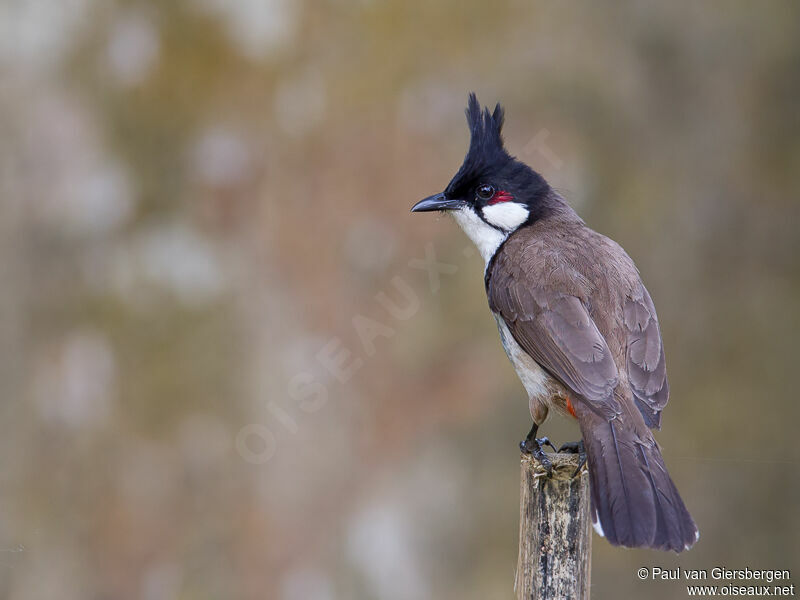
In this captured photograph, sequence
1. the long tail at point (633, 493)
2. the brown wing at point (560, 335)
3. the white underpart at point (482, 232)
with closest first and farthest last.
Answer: the long tail at point (633, 493), the brown wing at point (560, 335), the white underpart at point (482, 232)

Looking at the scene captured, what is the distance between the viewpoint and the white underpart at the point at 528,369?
276 centimetres

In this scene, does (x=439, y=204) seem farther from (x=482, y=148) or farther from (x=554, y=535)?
(x=554, y=535)

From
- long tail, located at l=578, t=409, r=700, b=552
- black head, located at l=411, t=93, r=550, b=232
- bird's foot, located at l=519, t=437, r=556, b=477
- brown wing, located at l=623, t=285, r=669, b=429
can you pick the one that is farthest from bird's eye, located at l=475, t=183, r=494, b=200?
long tail, located at l=578, t=409, r=700, b=552

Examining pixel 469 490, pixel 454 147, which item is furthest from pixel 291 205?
pixel 469 490

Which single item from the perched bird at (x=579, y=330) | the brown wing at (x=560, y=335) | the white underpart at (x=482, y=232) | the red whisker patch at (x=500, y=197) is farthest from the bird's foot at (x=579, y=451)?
the red whisker patch at (x=500, y=197)

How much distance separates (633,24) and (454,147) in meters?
1.18

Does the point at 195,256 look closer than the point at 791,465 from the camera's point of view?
Yes

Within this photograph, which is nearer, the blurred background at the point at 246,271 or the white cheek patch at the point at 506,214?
the white cheek patch at the point at 506,214

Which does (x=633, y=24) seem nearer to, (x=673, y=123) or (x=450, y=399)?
(x=673, y=123)

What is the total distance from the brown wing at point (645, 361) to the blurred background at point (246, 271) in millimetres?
1981

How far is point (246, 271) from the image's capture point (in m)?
4.73

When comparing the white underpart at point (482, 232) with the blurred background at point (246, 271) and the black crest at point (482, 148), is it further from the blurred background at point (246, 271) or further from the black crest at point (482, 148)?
the blurred background at point (246, 271)

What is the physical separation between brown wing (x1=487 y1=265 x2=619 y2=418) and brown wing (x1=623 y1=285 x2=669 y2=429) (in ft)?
0.27

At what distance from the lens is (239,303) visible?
473cm
